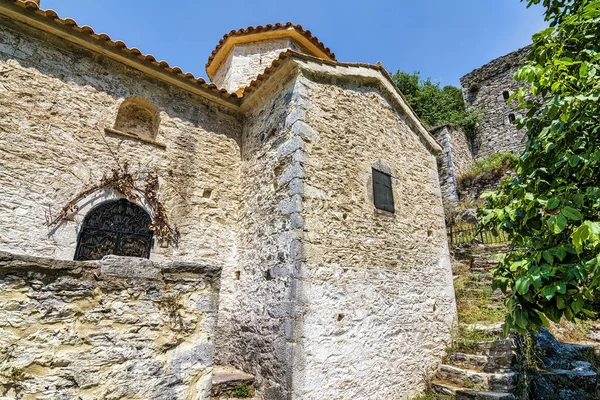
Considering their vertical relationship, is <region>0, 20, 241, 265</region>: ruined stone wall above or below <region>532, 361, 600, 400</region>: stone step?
above

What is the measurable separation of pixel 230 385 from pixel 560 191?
437cm

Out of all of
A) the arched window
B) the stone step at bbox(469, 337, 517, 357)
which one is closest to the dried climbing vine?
the arched window

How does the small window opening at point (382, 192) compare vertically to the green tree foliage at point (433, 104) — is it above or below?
below

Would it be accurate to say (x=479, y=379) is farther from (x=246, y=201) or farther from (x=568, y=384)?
(x=246, y=201)

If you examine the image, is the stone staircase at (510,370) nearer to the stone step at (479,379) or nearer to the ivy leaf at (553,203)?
the stone step at (479,379)

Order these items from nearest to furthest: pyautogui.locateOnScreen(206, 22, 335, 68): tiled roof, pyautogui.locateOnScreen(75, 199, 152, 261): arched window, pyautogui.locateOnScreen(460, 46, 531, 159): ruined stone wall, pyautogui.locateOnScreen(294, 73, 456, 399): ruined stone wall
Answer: pyautogui.locateOnScreen(294, 73, 456, 399): ruined stone wall
pyautogui.locateOnScreen(75, 199, 152, 261): arched window
pyautogui.locateOnScreen(206, 22, 335, 68): tiled roof
pyautogui.locateOnScreen(460, 46, 531, 159): ruined stone wall

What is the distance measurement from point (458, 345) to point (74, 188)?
23.4 feet

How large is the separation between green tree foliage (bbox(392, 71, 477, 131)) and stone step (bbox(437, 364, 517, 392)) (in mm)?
14309

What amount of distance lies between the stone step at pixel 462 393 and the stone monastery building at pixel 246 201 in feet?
0.94

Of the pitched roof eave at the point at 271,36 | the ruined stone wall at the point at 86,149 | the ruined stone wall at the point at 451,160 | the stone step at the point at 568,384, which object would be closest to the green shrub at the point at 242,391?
the ruined stone wall at the point at 86,149

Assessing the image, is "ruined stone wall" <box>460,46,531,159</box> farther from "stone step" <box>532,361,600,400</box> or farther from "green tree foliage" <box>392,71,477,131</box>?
"stone step" <box>532,361,600,400</box>

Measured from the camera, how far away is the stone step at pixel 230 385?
4121 mm

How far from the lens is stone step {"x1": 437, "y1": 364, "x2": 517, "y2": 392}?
4840mm

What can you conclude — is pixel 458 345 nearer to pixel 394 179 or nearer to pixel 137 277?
pixel 394 179
